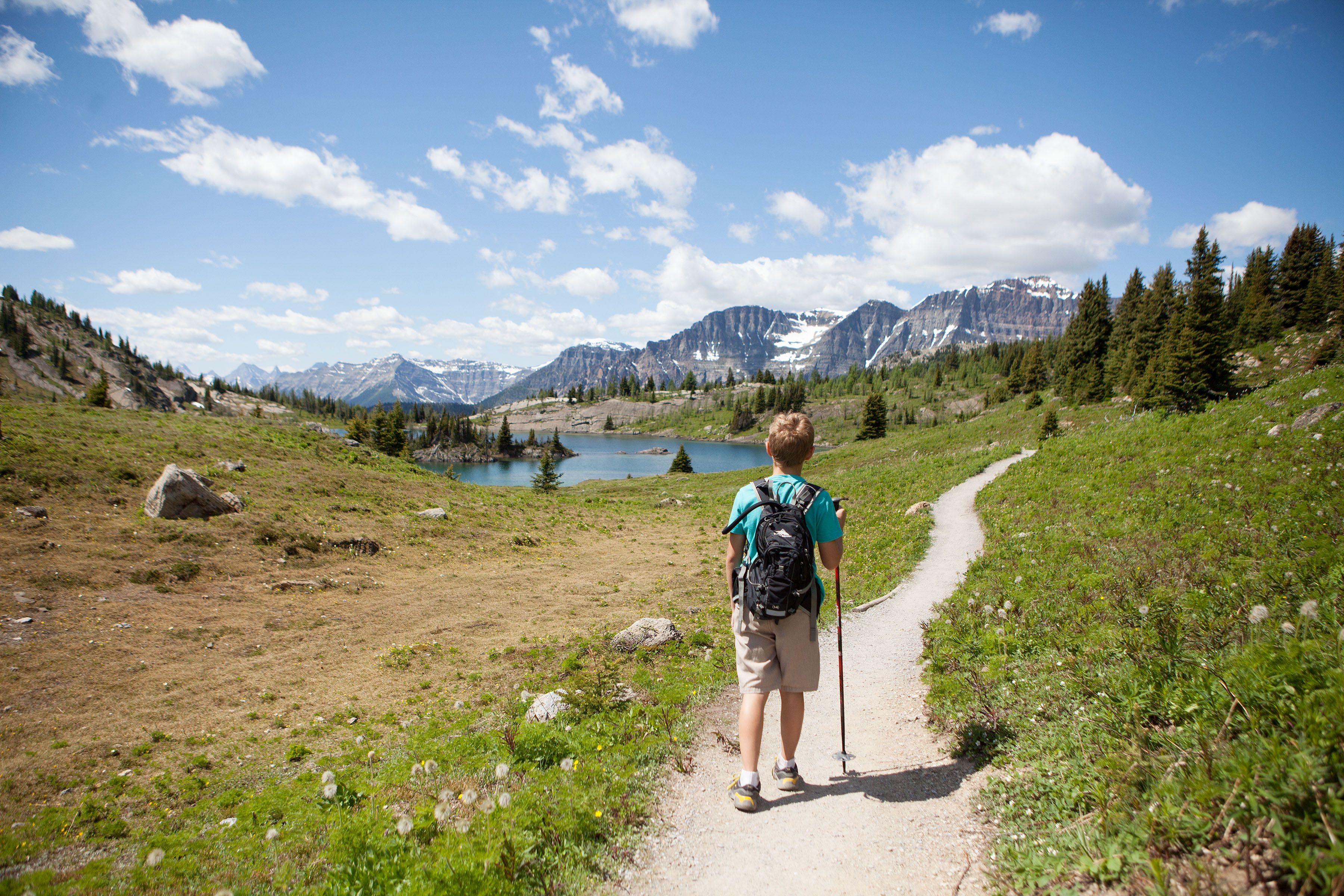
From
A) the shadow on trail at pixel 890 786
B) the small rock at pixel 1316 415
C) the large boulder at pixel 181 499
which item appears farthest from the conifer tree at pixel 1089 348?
the large boulder at pixel 181 499

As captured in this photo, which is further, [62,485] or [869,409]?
[869,409]

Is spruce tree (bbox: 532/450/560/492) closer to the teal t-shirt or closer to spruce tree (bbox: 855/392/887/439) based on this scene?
spruce tree (bbox: 855/392/887/439)

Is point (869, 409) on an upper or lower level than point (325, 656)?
upper

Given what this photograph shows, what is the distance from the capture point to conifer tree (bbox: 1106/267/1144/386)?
54438mm

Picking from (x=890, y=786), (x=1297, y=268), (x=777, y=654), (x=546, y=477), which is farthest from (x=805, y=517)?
(x=1297, y=268)

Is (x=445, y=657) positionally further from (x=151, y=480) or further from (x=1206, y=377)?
(x=1206, y=377)

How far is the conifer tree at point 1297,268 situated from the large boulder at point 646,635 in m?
77.5

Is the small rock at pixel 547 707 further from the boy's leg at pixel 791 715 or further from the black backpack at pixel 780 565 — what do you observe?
the black backpack at pixel 780 565

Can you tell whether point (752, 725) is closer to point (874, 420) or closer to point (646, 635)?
point (646, 635)

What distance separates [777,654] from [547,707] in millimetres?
4361

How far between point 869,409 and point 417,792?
73090 mm

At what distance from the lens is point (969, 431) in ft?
174

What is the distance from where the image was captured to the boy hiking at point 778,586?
480 cm

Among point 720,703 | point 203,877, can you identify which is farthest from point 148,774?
point 720,703
